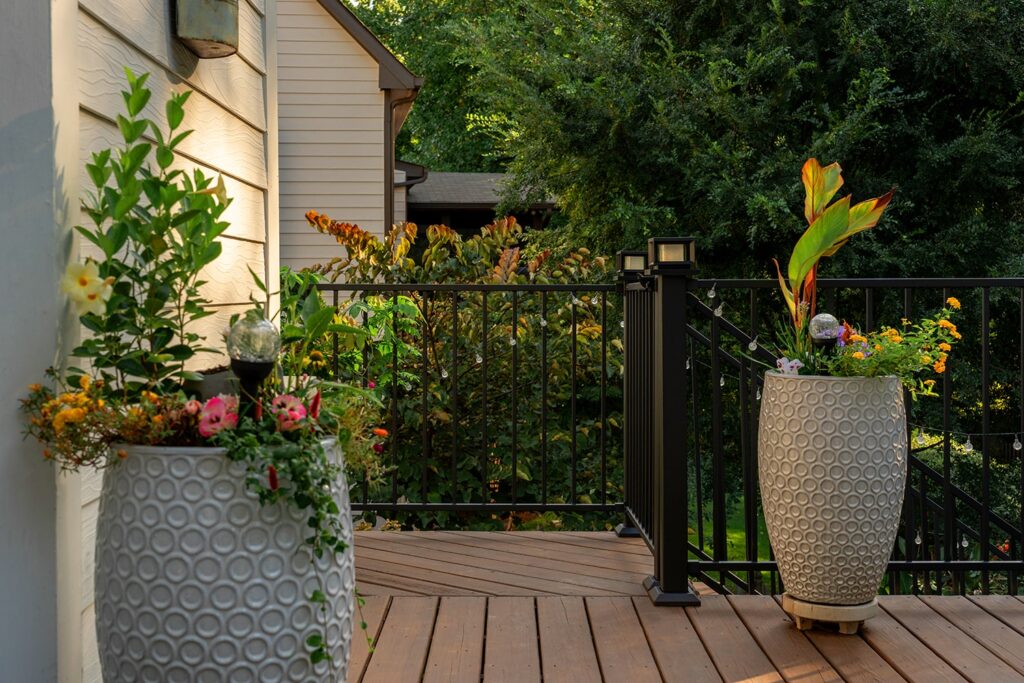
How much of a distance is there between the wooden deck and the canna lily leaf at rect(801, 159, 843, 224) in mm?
1148

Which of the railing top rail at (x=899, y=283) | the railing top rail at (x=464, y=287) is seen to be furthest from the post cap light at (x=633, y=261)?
the railing top rail at (x=899, y=283)

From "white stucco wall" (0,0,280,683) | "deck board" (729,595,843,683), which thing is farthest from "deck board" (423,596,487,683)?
"white stucco wall" (0,0,280,683)

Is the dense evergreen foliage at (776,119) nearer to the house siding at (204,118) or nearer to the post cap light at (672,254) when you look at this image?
the post cap light at (672,254)

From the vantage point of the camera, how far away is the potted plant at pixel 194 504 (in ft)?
4.83

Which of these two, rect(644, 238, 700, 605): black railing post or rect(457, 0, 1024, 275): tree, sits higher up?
rect(457, 0, 1024, 275): tree

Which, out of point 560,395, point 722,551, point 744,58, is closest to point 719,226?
point 744,58

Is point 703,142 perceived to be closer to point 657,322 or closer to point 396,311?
point 396,311

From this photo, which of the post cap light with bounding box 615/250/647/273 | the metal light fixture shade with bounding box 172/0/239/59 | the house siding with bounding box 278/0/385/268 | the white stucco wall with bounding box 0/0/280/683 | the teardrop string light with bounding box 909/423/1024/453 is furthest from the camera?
the house siding with bounding box 278/0/385/268

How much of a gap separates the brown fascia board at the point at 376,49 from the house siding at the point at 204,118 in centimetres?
617

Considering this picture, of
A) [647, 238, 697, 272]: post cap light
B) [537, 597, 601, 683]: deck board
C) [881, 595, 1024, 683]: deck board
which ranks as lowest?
[881, 595, 1024, 683]: deck board

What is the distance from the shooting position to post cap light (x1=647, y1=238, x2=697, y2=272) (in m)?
2.90

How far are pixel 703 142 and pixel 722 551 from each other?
16.7 feet

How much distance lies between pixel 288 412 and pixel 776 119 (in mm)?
6784

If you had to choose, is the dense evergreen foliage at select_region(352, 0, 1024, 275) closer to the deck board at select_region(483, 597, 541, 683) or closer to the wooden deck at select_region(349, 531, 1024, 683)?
the wooden deck at select_region(349, 531, 1024, 683)
